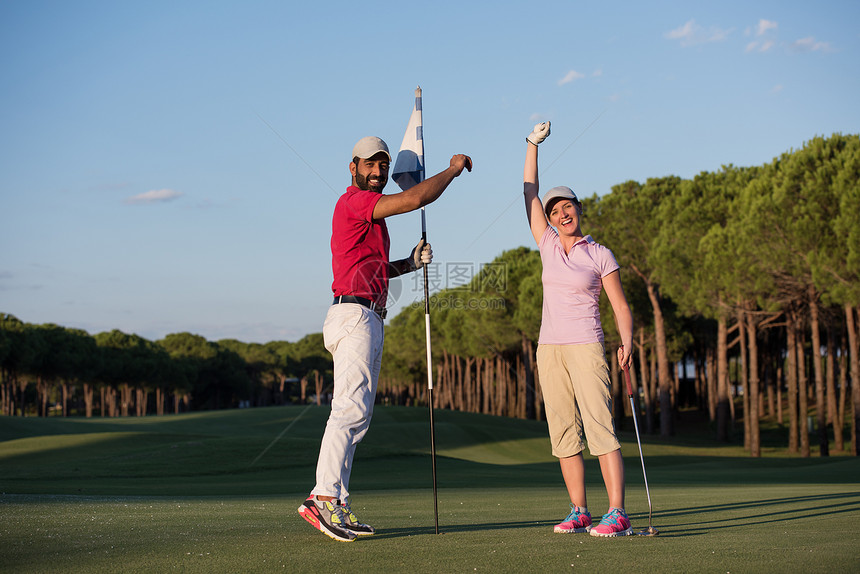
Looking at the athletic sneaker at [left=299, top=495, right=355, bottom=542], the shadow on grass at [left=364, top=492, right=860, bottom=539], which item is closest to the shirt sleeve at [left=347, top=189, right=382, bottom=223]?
the athletic sneaker at [left=299, top=495, right=355, bottom=542]

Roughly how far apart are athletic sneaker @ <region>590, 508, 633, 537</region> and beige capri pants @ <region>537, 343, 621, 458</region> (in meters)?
0.47

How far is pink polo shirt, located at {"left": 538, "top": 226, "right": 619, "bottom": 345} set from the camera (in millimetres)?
5750

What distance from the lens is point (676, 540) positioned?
198 inches

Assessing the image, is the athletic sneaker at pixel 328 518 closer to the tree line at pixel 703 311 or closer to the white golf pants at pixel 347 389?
the white golf pants at pixel 347 389

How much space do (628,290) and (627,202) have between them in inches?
200

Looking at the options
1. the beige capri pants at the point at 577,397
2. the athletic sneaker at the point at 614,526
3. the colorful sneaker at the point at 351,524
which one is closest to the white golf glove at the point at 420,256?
the beige capri pants at the point at 577,397

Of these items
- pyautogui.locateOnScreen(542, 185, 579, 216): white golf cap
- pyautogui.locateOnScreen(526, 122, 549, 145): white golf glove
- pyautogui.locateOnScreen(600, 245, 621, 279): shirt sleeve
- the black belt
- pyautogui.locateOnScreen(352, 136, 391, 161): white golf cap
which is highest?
pyautogui.locateOnScreen(526, 122, 549, 145): white golf glove

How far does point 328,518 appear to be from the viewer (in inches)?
194

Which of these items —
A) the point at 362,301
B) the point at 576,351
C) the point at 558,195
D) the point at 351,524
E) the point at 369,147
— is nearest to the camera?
the point at 351,524

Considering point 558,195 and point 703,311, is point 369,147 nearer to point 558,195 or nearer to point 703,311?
point 558,195

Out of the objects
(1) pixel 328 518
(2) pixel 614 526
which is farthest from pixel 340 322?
(2) pixel 614 526

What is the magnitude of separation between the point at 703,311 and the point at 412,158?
33043 mm

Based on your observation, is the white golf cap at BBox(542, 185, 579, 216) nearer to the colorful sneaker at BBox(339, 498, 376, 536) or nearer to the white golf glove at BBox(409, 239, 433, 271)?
the white golf glove at BBox(409, 239, 433, 271)

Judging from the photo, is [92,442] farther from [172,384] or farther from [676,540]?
[172,384]
